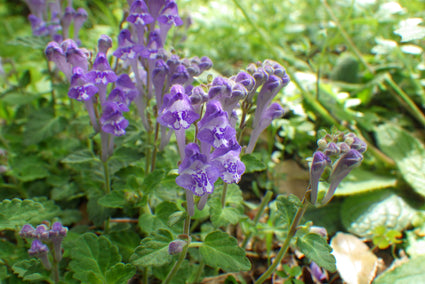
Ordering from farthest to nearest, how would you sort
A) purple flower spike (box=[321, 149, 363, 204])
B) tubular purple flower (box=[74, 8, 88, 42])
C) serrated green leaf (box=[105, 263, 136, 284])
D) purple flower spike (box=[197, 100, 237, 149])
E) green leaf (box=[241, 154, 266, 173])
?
tubular purple flower (box=[74, 8, 88, 42]) < green leaf (box=[241, 154, 266, 173]) < serrated green leaf (box=[105, 263, 136, 284]) < purple flower spike (box=[321, 149, 363, 204]) < purple flower spike (box=[197, 100, 237, 149])

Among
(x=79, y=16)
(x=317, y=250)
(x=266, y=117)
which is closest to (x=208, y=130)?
(x=266, y=117)

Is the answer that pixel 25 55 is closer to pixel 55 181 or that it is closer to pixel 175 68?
pixel 55 181

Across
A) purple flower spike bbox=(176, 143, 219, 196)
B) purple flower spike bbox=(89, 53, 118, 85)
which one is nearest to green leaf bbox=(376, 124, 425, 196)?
purple flower spike bbox=(176, 143, 219, 196)

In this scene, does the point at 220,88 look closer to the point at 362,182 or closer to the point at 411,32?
the point at 411,32

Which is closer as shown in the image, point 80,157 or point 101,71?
point 101,71

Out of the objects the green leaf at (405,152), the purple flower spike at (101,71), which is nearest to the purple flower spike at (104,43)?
the purple flower spike at (101,71)

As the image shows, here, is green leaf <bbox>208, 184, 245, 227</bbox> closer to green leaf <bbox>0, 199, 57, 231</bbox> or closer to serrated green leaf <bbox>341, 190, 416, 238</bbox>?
green leaf <bbox>0, 199, 57, 231</bbox>

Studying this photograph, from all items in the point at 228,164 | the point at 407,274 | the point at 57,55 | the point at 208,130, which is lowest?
the point at 407,274
